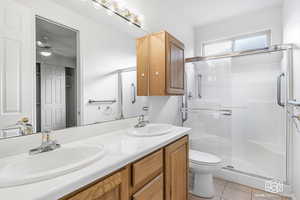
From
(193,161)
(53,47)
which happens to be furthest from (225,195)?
(53,47)

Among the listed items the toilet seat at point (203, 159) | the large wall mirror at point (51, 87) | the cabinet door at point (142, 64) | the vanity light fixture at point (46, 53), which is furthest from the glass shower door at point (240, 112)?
the vanity light fixture at point (46, 53)

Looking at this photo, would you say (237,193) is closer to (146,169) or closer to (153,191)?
(153,191)

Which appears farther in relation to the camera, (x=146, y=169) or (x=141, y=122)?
(x=141, y=122)

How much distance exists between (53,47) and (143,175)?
1.03 meters

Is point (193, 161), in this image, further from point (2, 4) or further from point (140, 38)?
point (2, 4)

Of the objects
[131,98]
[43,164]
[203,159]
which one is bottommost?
[203,159]

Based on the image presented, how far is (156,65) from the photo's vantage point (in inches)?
68.7

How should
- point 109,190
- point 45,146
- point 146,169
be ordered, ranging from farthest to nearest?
1. point 146,169
2. point 45,146
3. point 109,190

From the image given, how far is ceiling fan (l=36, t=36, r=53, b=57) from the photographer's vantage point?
0.96 meters

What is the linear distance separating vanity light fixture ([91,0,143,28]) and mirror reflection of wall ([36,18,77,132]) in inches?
17.2

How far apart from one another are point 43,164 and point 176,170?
3.29ft

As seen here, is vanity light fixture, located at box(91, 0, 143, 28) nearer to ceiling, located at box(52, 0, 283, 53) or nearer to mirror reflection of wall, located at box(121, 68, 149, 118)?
ceiling, located at box(52, 0, 283, 53)

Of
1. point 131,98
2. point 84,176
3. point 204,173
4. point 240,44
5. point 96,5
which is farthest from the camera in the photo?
point 240,44

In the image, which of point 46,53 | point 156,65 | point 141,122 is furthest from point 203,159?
point 46,53
